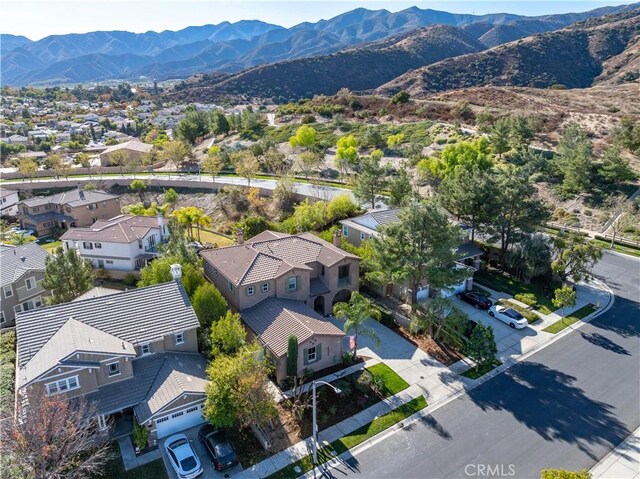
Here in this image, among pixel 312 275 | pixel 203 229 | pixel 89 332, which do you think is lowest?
pixel 203 229

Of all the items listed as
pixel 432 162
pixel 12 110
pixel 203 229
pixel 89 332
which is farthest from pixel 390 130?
pixel 12 110

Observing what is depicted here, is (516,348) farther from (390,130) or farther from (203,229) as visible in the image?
(390,130)

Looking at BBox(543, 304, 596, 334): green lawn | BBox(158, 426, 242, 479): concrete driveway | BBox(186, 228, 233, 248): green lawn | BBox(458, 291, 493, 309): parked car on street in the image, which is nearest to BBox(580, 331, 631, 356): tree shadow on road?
BBox(543, 304, 596, 334): green lawn

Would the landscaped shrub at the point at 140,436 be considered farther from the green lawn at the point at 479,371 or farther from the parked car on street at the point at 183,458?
the green lawn at the point at 479,371

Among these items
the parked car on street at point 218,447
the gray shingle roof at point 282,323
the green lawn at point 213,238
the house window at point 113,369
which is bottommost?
the green lawn at point 213,238

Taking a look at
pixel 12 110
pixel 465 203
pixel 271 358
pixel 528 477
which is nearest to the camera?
pixel 528 477

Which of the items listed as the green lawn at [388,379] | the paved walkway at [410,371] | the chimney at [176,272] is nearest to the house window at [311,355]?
the paved walkway at [410,371]
